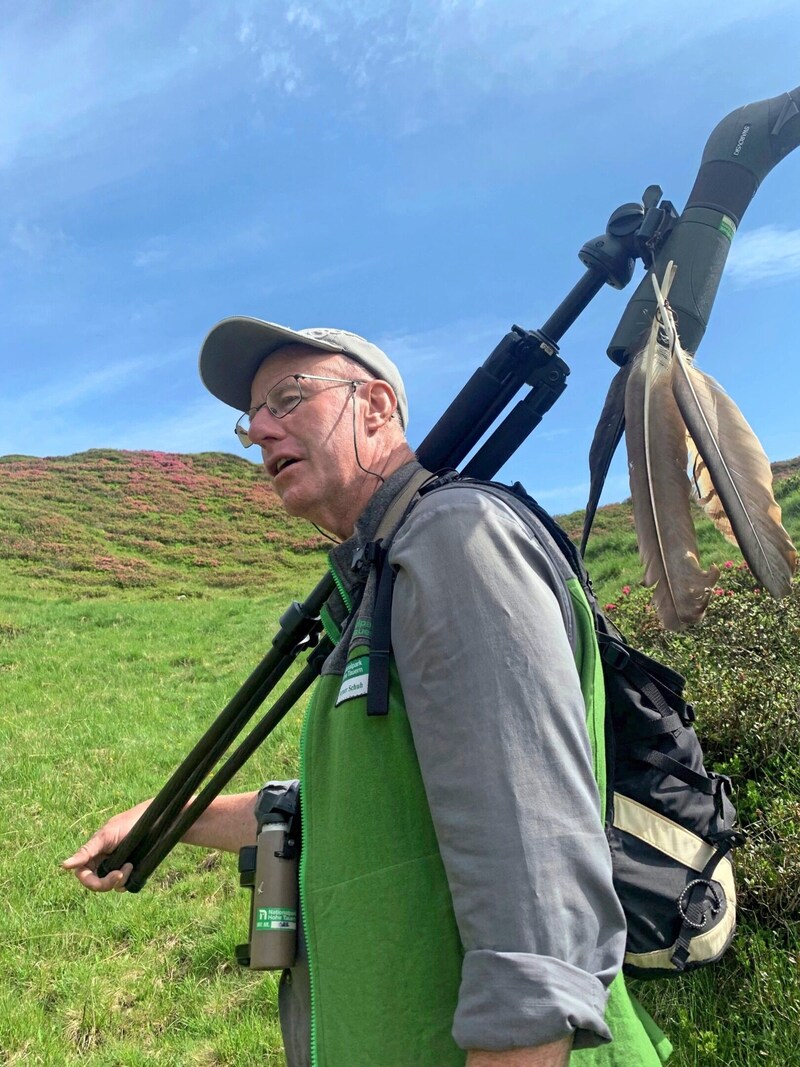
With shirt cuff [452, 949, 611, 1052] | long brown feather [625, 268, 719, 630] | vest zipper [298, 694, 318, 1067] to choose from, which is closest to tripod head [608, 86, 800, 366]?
long brown feather [625, 268, 719, 630]

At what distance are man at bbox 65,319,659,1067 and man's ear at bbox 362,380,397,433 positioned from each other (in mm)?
627

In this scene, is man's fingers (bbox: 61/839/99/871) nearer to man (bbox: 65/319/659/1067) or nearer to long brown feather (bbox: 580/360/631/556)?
man (bbox: 65/319/659/1067)

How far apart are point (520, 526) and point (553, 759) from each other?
463mm

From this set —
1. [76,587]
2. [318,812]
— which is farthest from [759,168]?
[76,587]

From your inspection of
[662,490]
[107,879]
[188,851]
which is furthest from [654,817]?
[188,851]

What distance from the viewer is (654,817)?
169 cm

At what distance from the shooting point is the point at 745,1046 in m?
2.63

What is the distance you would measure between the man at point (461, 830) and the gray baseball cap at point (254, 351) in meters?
0.82

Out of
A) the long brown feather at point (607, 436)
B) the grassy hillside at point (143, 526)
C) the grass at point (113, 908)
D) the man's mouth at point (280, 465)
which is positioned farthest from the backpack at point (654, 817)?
the grassy hillside at point (143, 526)

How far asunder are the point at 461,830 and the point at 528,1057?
0.36 m

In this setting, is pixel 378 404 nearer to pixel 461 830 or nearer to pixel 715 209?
pixel 715 209

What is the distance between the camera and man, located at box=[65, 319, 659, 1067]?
3.92 feet

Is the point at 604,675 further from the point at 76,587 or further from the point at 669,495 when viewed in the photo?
the point at 76,587

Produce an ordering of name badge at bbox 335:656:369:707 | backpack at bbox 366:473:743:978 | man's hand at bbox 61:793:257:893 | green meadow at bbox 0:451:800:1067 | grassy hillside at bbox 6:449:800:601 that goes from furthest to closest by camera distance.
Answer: grassy hillside at bbox 6:449:800:601
green meadow at bbox 0:451:800:1067
man's hand at bbox 61:793:257:893
backpack at bbox 366:473:743:978
name badge at bbox 335:656:369:707
